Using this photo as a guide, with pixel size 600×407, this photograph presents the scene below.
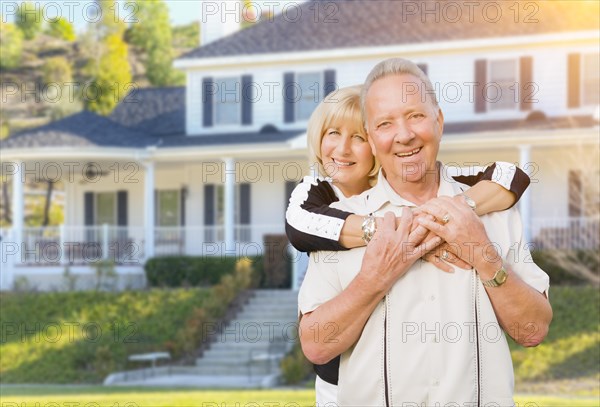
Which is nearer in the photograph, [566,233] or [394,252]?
[394,252]

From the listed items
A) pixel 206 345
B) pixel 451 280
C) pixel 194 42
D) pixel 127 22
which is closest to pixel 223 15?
pixel 206 345

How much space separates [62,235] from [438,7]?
11.4m

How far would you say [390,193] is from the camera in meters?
3.45

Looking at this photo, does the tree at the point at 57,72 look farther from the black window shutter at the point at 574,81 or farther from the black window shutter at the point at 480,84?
the black window shutter at the point at 574,81

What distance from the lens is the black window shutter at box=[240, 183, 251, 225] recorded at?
96.2 feet

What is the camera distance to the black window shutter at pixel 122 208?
3147cm

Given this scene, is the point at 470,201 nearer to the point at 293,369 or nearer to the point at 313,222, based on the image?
the point at 313,222

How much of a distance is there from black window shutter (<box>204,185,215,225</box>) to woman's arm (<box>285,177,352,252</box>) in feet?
85.3

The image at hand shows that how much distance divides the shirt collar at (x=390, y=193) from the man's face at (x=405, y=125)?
0.26 ft

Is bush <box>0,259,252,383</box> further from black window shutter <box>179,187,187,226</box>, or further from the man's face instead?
the man's face

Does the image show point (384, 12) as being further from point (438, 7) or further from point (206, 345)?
point (206, 345)

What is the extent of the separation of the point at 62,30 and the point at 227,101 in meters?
73.0

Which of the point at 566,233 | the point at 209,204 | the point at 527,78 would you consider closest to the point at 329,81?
the point at 209,204

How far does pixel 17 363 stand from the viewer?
21594 millimetres
